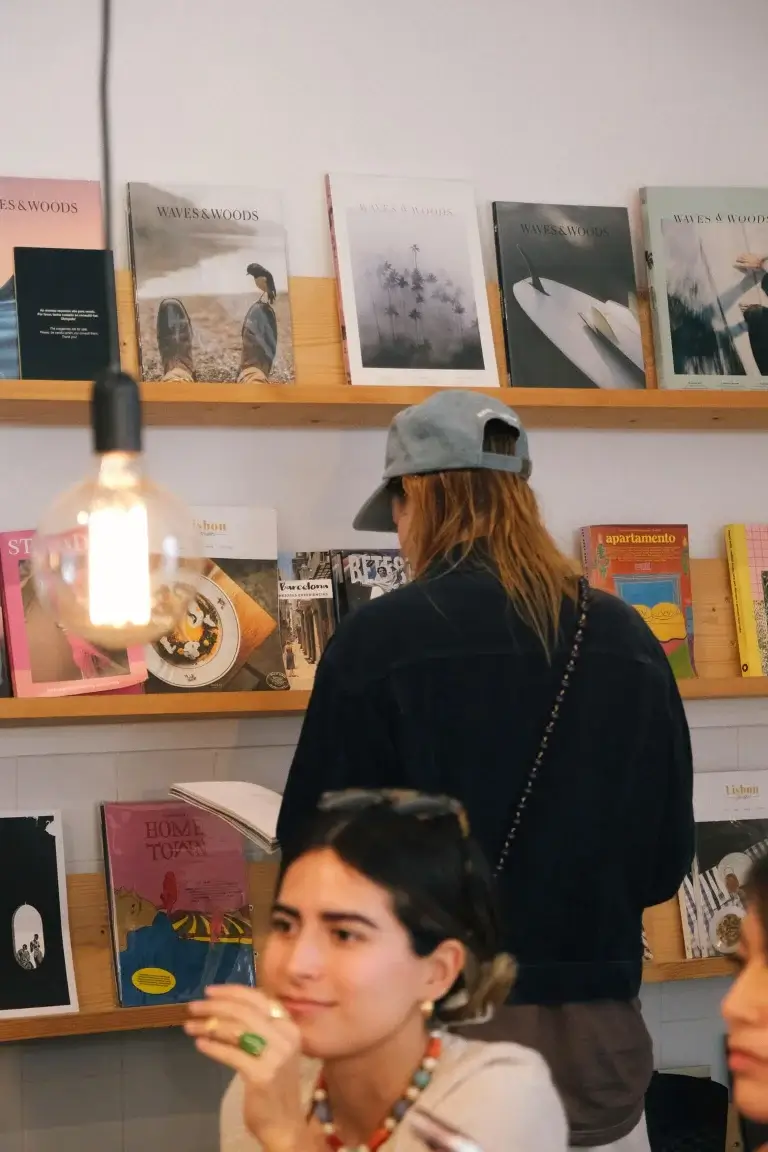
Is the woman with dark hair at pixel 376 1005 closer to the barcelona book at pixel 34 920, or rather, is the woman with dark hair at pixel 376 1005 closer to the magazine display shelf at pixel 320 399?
the barcelona book at pixel 34 920

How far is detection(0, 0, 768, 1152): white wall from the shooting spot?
2445 millimetres

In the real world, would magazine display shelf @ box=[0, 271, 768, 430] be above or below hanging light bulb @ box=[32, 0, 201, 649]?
above

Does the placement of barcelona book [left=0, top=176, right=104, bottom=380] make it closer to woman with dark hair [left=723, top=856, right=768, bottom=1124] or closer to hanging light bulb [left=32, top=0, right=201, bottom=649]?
hanging light bulb [left=32, top=0, right=201, bottom=649]

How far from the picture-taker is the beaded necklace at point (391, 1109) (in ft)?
4.09

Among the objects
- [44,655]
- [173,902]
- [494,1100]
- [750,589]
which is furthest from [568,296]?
[494,1100]

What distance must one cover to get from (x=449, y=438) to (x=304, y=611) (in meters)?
0.77

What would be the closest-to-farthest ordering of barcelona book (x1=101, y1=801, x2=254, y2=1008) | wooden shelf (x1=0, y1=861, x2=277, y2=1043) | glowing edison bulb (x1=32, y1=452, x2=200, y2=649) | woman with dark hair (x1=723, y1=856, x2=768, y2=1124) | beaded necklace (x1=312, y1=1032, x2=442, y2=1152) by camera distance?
glowing edison bulb (x1=32, y1=452, x2=200, y2=649)
woman with dark hair (x1=723, y1=856, x2=768, y2=1124)
beaded necklace (x1=312, y1=1032, x2=442, y2=1152)
wooden shelf (x1=0, y1=861, x2=277, y2=1043)
barcelona book (x1=101, y1=801, x2=254, y2=1008)

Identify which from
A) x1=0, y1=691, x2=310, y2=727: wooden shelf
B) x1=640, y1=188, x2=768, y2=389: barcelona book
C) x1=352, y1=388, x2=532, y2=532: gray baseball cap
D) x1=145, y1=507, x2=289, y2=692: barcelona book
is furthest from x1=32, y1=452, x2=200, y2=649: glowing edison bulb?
x1=640, y1=188, x2=768, y2=389: barcelona book

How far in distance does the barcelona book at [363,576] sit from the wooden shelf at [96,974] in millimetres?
501

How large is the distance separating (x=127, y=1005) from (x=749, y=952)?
1438mm

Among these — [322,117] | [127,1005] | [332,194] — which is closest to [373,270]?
[332,194]

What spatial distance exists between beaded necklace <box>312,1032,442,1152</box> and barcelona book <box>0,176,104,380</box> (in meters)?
1.51

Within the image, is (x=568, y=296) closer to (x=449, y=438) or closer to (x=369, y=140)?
(x=369, y=140)

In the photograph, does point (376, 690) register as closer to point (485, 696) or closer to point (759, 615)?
point (485, 696)
